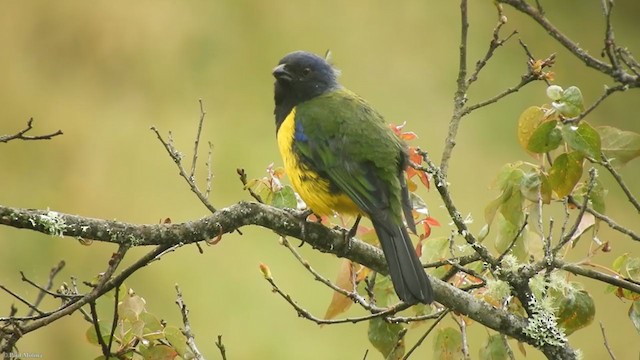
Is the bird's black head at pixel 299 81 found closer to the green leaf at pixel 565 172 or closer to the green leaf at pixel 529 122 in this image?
the green leaf at pixel 529 122

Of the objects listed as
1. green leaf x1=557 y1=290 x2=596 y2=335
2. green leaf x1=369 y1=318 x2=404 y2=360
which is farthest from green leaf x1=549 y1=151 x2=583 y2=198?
green leaf x1=369 y1=318 x2=404 y2=360

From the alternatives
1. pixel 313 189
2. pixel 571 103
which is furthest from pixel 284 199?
pixel 571 103

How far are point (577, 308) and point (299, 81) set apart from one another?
4.83ft

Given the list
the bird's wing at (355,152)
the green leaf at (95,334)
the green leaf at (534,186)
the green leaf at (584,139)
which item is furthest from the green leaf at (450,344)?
the green leaf at (95,334)

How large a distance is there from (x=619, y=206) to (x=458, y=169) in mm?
1030

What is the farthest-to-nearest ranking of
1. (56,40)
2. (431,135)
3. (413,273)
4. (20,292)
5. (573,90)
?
(431,135), (56,40), (20,292), (413,273), (573,90)

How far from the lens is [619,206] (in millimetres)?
5375

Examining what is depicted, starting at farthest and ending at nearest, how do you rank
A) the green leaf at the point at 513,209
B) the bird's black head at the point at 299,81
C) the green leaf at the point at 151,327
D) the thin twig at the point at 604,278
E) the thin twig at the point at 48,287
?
the bird's black head at the point at 299,81 < the green leaf at the point at 513,209 < the thin twig at the point at 604,278 < the green leaf at the point at 151,327 < the thin twig at the point at 48,287

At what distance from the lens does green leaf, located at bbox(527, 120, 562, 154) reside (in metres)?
2.14

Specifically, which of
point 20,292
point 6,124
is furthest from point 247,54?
point 20,292

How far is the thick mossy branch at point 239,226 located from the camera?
1.83 m

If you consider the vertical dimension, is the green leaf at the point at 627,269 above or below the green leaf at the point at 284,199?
below

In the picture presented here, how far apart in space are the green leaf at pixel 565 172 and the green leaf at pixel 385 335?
653mm

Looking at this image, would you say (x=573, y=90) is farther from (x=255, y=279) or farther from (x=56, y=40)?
(x=56, y=40)
